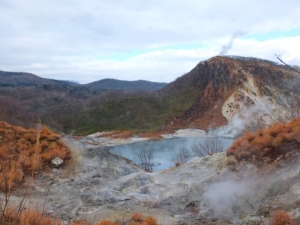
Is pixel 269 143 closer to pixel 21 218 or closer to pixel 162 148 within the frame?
pixel 21 218

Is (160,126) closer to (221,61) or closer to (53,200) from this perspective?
(221,61)

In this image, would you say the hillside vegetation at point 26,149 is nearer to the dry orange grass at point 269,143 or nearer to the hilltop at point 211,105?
the dry orange grass at point 269,143

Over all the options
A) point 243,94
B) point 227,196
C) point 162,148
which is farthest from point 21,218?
point 243,94

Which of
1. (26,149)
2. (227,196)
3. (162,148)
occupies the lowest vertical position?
(162,148)

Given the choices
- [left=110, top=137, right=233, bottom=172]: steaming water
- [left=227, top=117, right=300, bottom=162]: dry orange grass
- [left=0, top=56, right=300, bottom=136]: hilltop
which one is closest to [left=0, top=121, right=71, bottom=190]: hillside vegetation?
[left=227, top=117, right=300, bottom=162]: dry orange grass

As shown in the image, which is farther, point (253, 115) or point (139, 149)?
point (253, 115)

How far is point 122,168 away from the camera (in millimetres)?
17875

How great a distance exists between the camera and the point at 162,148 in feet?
140

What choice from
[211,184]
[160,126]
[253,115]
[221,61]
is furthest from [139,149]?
[211,184]

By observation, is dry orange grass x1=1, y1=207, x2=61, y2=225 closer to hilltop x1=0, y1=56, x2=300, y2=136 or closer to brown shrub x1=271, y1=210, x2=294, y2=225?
brown shrub x1=271, y1=210, x2=294, y2=225

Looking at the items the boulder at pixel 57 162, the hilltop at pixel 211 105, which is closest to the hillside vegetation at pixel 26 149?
the boulder at pixel 57 162

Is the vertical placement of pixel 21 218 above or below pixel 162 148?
above

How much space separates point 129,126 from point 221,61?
22.3 meters

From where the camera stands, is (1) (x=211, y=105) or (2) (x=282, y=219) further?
(1) (x=211, y=105)
